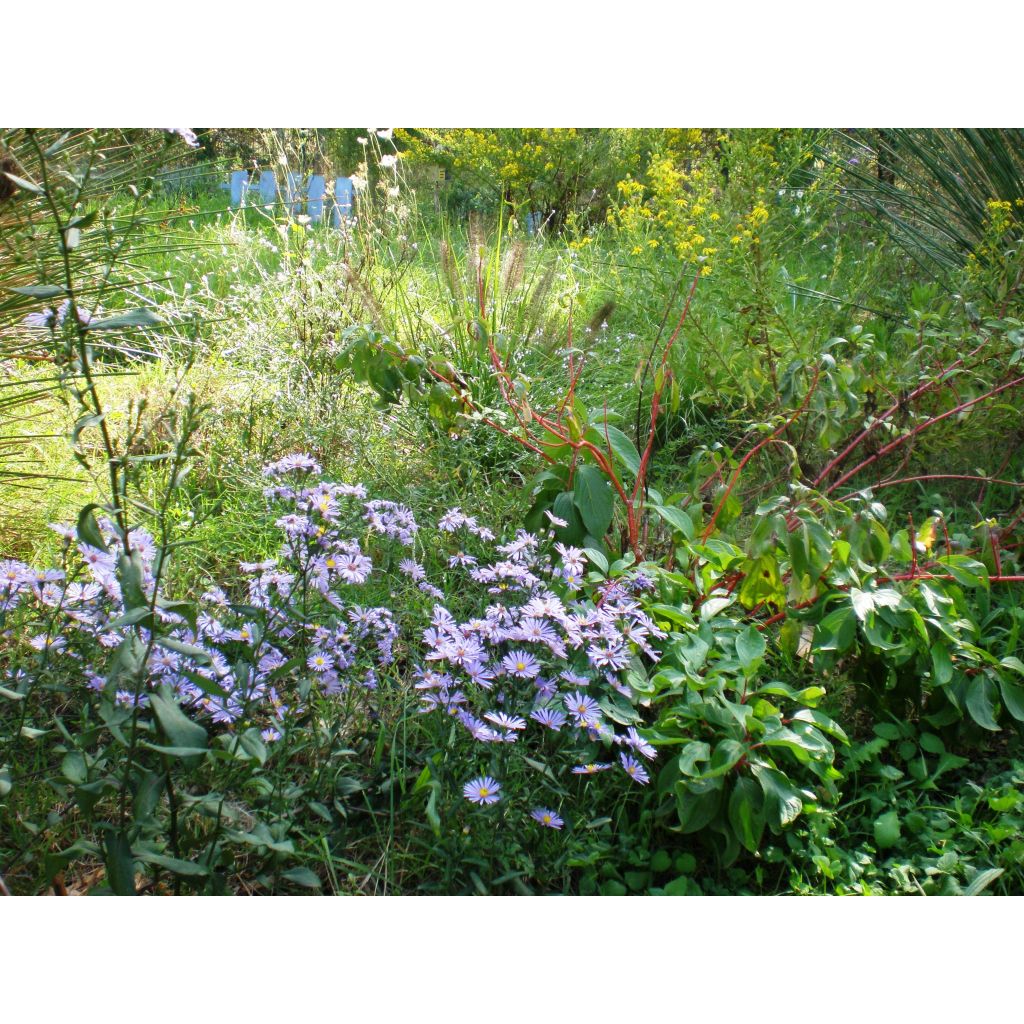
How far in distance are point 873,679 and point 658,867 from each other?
2.29 ft

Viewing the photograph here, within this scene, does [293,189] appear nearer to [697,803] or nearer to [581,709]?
[581,709]

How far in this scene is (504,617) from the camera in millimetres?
1572

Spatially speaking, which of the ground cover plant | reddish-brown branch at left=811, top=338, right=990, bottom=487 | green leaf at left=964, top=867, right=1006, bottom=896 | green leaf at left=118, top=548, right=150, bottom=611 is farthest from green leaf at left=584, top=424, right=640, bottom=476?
green leaf at left=118, top=548, right=150, bottom=611

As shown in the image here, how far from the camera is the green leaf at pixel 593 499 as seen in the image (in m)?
2.02

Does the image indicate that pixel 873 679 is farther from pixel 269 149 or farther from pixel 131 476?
pixel 269 149

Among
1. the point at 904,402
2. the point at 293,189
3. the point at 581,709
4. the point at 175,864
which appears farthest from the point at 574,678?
the point at 293,189

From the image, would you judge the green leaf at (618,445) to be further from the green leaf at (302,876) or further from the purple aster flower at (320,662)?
the green leaf at (302,876)

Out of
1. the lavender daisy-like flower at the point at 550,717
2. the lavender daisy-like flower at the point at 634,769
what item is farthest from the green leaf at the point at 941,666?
the lavender daisy-like flower at the point at 550,717

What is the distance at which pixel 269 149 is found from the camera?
3.97m

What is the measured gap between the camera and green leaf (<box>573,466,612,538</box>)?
6.61 ft

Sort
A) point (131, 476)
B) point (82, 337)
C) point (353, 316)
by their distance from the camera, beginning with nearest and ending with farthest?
1. point (82, 337)
2. point (131, 476)
3. point (353, 316)

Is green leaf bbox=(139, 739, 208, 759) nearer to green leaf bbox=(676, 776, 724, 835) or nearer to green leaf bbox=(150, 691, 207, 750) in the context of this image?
green leaf bbox=(150, 691, 207, 750)

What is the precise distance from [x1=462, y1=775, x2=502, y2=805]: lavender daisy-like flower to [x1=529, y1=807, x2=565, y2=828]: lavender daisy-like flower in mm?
67
